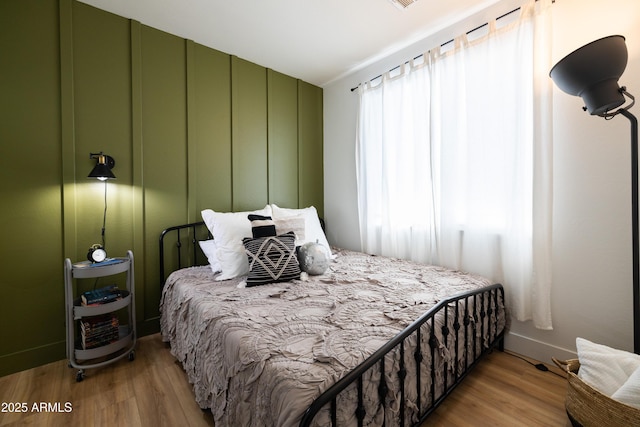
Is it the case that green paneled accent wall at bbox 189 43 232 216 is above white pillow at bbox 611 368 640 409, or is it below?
above

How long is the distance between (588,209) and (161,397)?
2.90 metres

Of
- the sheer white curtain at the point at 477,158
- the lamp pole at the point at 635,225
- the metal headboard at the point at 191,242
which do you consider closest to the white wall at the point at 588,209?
the sheer white curtain at the point at 477,158

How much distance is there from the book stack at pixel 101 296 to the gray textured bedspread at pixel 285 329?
34cm

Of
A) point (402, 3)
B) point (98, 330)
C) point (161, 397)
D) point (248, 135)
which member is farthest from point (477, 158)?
point (98, 330)

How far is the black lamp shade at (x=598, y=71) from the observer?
130 centimetres

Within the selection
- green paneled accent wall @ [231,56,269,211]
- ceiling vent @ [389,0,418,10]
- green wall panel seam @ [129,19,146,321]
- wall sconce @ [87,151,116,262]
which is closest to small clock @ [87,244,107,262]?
wall sconce @ [87,151,116,262]

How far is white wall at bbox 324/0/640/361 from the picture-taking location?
166 centimetres

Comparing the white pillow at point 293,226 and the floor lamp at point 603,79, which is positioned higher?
the floor lamp at point 603,79

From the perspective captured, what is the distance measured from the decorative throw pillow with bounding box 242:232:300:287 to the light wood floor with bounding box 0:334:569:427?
2.62 feet

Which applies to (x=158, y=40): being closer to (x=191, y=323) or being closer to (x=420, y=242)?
(x=191, y=323)

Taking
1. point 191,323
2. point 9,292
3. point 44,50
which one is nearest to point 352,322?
point 191,323

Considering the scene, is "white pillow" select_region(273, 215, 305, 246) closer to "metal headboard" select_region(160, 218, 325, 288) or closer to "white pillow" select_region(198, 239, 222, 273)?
"white pillow" select_region(198, 239, 222, 273)

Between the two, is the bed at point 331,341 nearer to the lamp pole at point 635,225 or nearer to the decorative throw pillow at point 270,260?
the decorative throw pillow at point 270,260

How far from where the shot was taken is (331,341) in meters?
1.15
